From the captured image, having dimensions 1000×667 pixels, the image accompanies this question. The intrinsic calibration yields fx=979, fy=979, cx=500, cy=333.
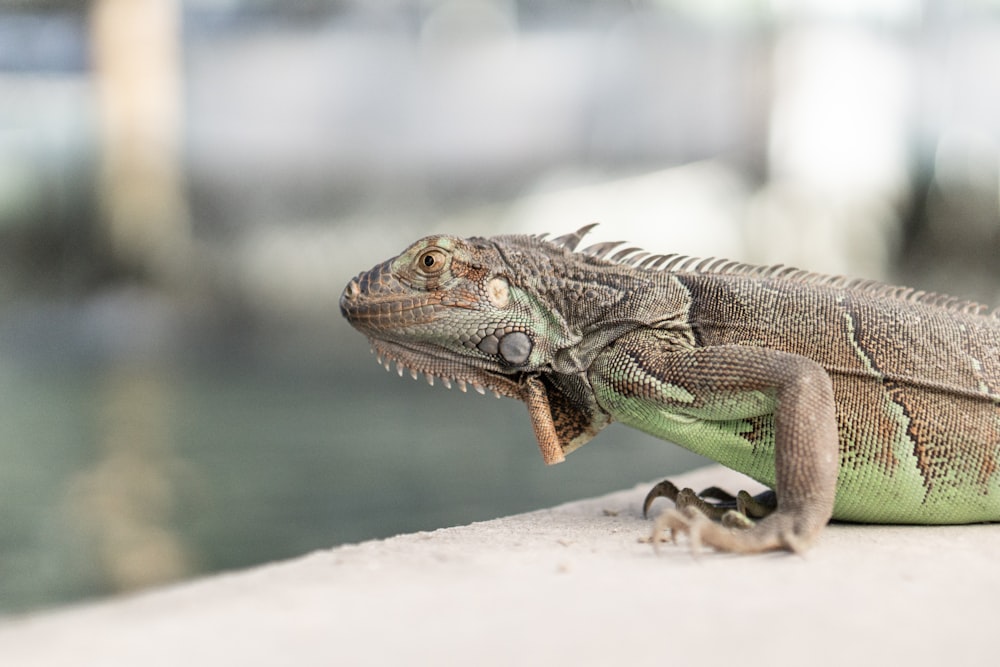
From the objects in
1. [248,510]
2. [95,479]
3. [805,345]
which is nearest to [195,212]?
[95,479]

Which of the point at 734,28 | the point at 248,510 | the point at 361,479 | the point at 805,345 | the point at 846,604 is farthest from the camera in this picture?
the point at 734,28

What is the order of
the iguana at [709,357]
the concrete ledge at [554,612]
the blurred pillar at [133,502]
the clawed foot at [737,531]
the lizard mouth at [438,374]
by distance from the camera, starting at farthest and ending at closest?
1. the blurred pillar at [133,502]
2. the lizard mouth at [438,374]
3. the iguana at [709,357]
4. the clawed foot at [737,531]
5. the concrete ledge at [554,612]

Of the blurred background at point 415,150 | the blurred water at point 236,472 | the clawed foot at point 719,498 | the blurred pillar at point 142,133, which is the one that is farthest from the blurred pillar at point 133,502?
the blurred pillar at point 142,133

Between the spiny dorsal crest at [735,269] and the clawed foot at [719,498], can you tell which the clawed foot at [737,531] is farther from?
the spiny dorsal crest at [735,269]

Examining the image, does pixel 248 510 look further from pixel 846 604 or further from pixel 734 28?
pixel 734 28

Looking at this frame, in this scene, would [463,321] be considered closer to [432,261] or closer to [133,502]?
[432,261]

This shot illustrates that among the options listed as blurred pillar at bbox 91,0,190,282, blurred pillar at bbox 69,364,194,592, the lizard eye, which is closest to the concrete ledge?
the lizard eye
